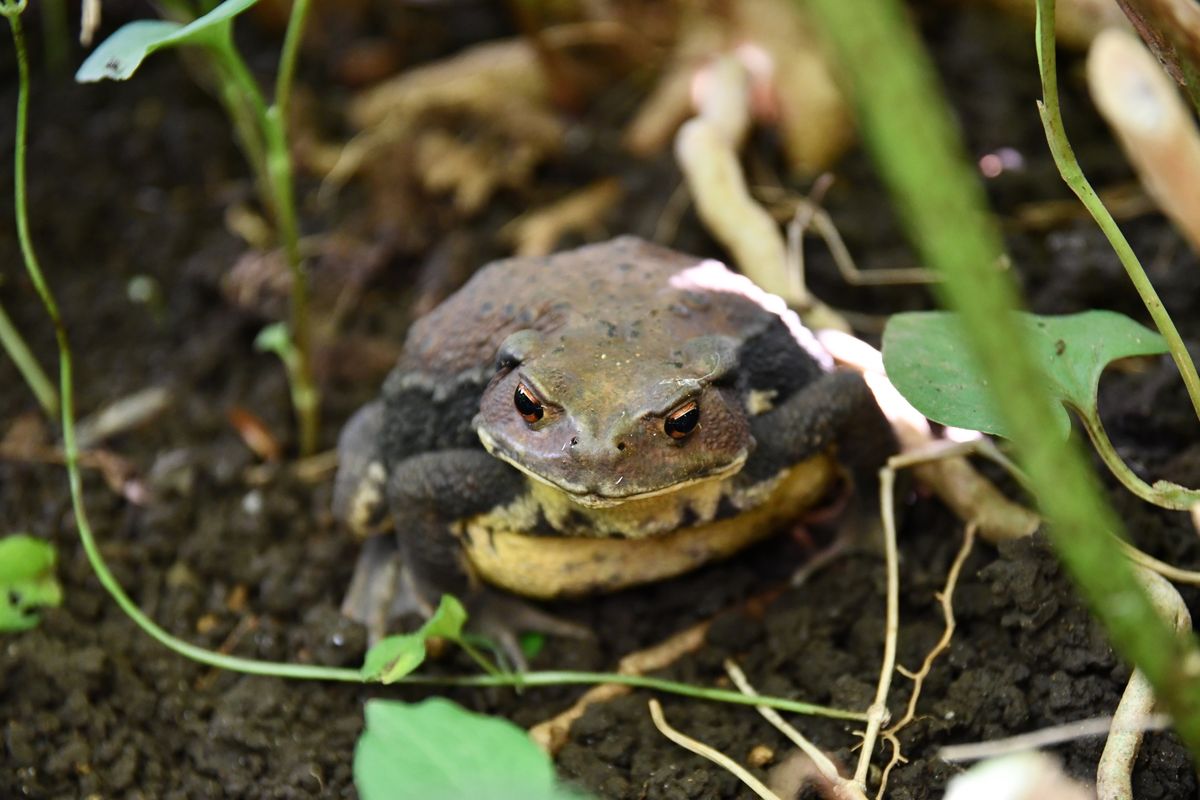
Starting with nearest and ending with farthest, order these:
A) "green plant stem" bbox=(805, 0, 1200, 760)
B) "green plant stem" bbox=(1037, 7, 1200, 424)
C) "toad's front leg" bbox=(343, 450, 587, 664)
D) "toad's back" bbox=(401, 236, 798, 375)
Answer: "green plant stem" bbox=(805, 0, 1200, 760)
"green plant stem" bbox=(1037, 7, 1200, 424)
"toad's back" bbox=(401, 236, 798, 375)
"toad's front leg" bbox=(343, 450, 587, 664)

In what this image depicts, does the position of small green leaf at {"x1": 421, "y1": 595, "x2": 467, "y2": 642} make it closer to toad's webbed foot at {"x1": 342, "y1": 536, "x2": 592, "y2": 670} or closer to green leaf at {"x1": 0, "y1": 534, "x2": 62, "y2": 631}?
toad's webbed foot at {"x1": 342, "y1": 536, "x2": 592, "y2": 670}

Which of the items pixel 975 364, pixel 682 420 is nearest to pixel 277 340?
pixel 682 420

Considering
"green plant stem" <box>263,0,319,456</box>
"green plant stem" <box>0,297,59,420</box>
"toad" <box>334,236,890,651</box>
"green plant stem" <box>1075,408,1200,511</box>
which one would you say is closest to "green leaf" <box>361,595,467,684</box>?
"toad" <box>334,236,890,651</box>

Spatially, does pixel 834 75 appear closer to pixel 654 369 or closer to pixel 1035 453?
pixel 654 369

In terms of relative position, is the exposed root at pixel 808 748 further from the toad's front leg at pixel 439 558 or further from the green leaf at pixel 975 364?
the green leaf at pixel 975 364

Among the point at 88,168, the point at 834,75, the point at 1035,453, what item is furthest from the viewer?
the point at 88,168

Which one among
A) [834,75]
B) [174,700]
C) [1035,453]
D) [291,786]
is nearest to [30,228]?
[174,700]

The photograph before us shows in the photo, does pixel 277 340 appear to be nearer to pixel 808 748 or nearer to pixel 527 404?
pixel 527 404
